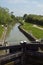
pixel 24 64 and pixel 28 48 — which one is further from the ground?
pixel 28 48

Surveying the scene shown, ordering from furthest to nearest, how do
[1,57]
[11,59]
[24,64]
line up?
[24,64]
[11,59]
[1,57]

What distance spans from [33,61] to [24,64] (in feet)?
1.52

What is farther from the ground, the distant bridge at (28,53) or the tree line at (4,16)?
the tree line at (4,16)

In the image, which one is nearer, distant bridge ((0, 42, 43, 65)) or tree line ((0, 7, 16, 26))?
distant bridge ((0, 42, 43, 65))

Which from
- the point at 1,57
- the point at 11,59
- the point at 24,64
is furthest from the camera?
the point at 24,64

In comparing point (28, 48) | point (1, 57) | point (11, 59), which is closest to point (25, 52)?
point (28, 48)

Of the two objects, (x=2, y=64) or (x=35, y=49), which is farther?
(x=35, y=49)

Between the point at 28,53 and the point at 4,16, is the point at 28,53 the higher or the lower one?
the lower one

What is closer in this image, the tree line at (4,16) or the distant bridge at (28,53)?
the distant bridge at (28,53)

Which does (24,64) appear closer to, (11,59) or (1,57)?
(11,59)

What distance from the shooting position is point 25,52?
11320 millimetres

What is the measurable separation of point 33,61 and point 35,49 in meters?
0.59

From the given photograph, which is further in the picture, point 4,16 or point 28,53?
point 4,16

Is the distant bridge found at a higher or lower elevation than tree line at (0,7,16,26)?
lower
